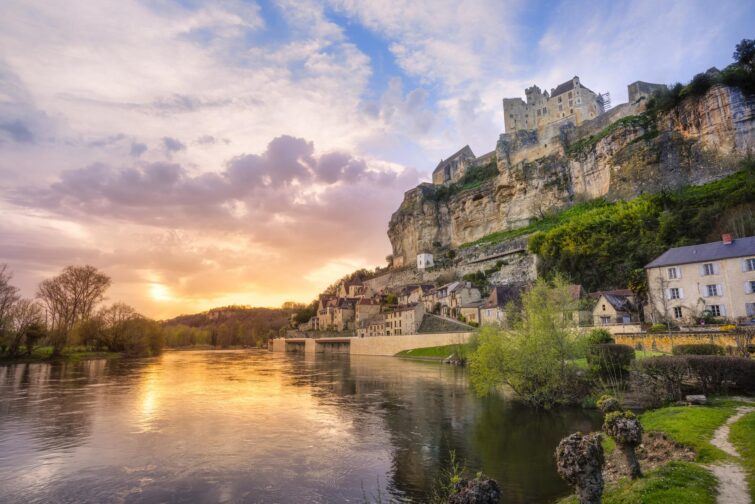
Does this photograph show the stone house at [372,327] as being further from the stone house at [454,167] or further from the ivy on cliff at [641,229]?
the stone house at [454,167]

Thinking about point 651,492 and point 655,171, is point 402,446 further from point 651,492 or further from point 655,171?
point 655,171

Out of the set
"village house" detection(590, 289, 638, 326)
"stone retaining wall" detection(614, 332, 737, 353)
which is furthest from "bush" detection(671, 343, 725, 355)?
"village house" detection(590, 289, 638, 326)

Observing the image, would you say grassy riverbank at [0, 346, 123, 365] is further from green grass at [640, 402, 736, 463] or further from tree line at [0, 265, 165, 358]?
green grass at [640, 402, 736, 463]

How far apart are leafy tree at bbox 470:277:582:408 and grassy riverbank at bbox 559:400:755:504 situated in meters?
6.55

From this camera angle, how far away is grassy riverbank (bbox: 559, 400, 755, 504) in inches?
278

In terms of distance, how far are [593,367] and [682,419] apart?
8.02 m

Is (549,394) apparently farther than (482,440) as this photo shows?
Yes

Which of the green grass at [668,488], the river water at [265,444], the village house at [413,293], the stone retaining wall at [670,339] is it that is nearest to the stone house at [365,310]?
the village house at [413,293]

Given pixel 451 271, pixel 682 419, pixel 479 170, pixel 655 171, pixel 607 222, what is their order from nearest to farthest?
pixel 682 419, pixel 607 222, pixel 655 171, pixel 451 271, pixel 479 170

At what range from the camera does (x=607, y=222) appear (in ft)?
170

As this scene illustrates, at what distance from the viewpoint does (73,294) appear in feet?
207

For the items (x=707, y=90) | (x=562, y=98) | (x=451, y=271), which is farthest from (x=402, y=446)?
(x=562, y=98)

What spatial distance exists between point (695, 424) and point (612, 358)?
33.0 feet

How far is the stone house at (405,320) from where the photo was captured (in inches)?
2547
